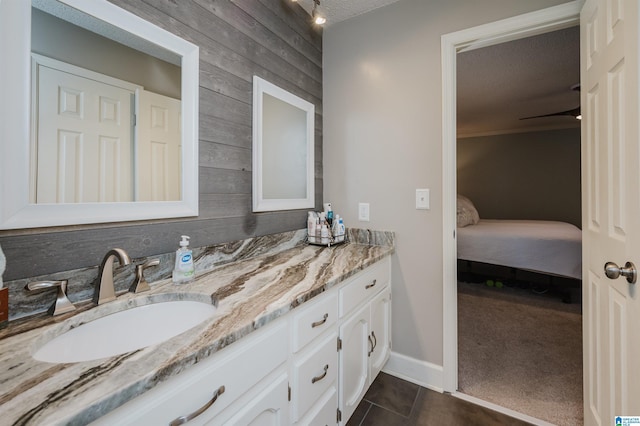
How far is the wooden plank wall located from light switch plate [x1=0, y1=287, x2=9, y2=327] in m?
0.08

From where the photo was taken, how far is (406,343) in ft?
5.82

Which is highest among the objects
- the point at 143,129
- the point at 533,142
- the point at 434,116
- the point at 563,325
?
the point at 533,142

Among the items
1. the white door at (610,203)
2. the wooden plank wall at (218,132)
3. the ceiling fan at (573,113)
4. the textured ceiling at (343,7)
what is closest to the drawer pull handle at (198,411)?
the wooden plank wall at (218,132)

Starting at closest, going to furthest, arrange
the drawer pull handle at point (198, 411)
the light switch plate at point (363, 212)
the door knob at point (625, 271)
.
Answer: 1. the drawer pull handle at point (198, 411)
2. the door knob at point (625, 271)
3. the light switch plate at point (363, 212)

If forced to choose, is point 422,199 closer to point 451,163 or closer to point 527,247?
point 451,163

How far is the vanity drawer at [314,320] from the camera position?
956mm

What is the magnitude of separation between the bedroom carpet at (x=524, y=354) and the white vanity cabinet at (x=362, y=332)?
602 mm

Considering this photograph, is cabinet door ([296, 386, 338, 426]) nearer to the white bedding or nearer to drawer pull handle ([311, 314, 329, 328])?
drawer pull handle ([311, 314, 329, 328])

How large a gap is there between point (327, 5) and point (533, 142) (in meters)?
5.02

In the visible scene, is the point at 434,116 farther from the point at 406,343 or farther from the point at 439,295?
the point at 406,343

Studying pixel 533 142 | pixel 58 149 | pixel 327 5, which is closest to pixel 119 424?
pixel 58 149

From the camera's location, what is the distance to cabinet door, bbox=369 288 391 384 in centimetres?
153

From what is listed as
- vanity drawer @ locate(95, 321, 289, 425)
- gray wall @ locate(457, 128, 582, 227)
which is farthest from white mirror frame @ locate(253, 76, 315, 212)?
gray wall @ locate(457, 128, 582, 227)

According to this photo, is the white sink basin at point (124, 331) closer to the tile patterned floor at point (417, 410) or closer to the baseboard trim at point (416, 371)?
the tile patterned floor at point (417, 410)
